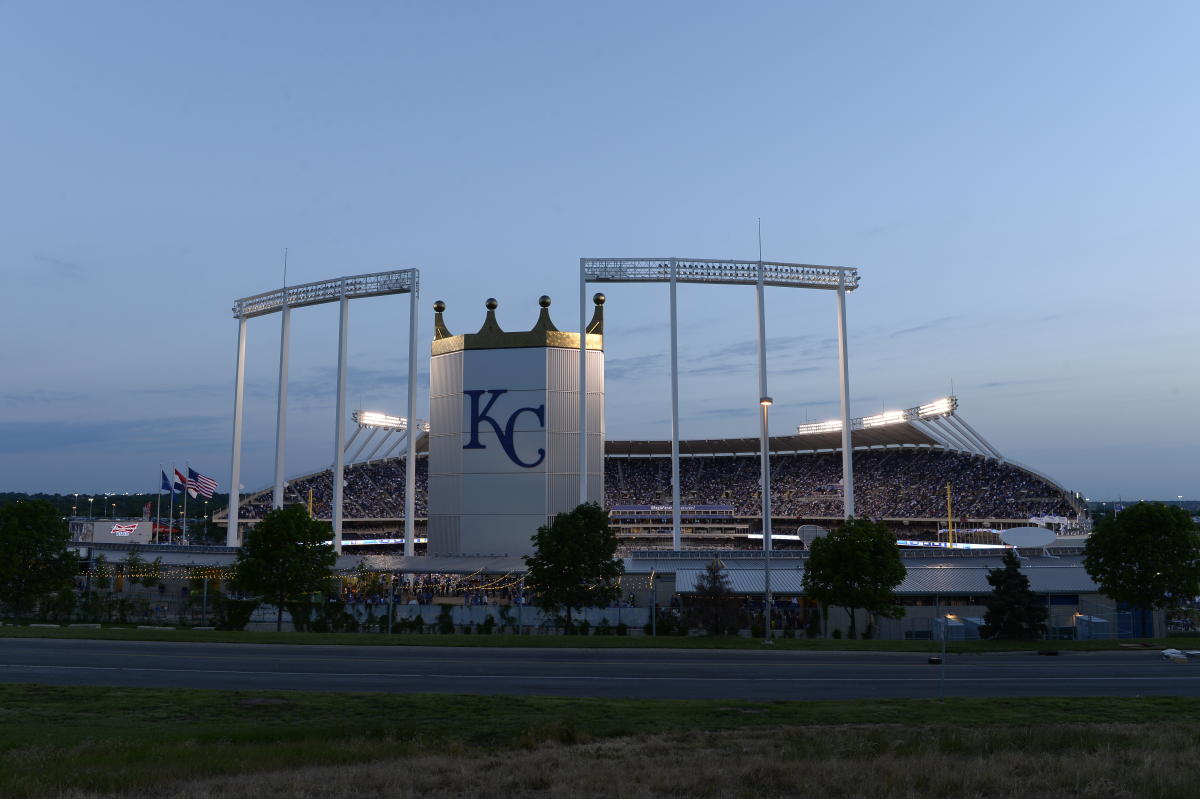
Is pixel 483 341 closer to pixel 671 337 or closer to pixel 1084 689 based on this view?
pixel 671 337

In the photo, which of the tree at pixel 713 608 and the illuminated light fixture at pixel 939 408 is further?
the illuminated light fixture at pixel 939 408

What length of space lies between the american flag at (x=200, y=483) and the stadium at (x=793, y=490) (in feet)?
90.5

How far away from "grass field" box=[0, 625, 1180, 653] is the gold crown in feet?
93.5

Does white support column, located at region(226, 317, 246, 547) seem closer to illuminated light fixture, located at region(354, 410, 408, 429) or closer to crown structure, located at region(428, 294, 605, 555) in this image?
crown structure, located at region(428, 294, 605, 555)

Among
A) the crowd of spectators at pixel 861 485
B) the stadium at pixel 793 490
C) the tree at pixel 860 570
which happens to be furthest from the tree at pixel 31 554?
the crowd of spectators at pixel 861 485

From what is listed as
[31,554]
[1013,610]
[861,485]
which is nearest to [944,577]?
[1013,610]

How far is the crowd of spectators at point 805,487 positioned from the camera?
9162 centimetres

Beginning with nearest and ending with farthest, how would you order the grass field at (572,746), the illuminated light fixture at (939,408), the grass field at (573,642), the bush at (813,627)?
1. the grass field at (572,746)
2. the grass field at (573,642)
3. the bush at (813,627)
4. the illuminated light fixture at (939,408)

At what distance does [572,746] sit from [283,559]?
26222mm

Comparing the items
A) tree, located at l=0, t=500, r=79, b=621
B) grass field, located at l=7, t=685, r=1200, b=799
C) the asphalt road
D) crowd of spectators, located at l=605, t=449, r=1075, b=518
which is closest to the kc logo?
tree, located at l=0, t=500, r=79, b=621

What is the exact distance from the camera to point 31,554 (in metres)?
39.9

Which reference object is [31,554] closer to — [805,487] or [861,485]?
[805,487]

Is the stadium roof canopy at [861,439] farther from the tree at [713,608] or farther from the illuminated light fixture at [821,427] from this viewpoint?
the tree at [713,608]

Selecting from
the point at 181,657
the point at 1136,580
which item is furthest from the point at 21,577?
the point at 1136,580
